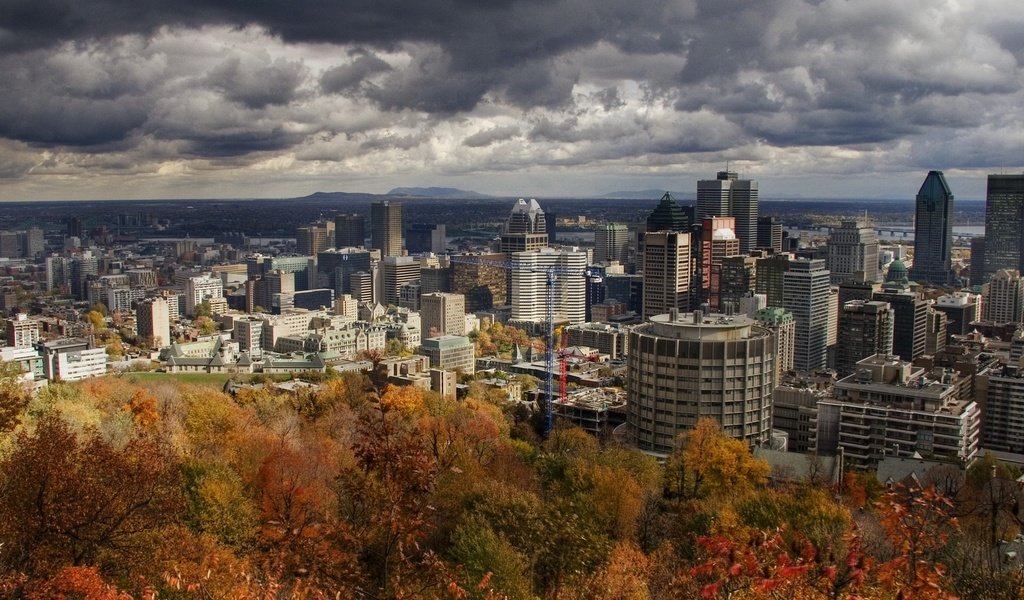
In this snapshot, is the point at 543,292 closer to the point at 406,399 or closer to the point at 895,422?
the point at 406,399

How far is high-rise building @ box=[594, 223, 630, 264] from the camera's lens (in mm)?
86231

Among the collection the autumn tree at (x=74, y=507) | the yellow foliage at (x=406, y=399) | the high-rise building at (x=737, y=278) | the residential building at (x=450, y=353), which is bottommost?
the residential building at (x=450, y=353)

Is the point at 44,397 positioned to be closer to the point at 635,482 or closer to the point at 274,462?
the point at 274,462

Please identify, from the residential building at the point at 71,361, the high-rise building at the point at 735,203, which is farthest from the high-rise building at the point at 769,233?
the residential building at the point at 71,361

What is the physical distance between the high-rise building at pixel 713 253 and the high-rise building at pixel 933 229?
22.5 metres

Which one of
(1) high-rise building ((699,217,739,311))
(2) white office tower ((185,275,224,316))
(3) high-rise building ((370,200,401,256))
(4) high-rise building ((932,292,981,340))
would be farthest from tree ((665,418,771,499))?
(3) high-rise building ((370,200,401,256))

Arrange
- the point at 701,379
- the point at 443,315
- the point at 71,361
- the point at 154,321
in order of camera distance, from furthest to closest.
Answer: the point at 443,315
the point at 154,321
the point at 71,361
the point at 701,379

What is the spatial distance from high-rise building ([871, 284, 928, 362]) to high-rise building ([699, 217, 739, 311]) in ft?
42.9

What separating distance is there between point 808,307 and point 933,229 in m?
39.6

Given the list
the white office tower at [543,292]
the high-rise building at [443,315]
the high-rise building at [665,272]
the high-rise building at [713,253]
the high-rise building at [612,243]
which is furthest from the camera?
the high-rise building at [612,243]

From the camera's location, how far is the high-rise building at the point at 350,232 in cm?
9250

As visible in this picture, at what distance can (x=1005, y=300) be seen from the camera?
189 feet

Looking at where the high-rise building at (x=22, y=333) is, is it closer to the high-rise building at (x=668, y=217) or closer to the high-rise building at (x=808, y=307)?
the high-rise building at (x=808, y=307)

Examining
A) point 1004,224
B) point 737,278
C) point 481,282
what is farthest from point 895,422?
point 1004,224
